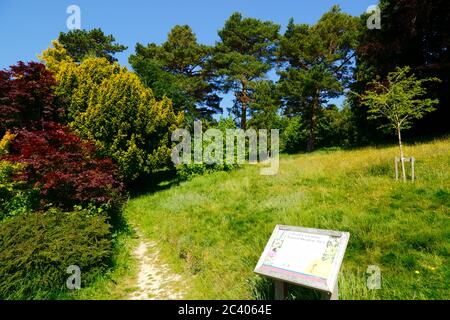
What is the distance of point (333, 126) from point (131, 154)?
23.4 meters

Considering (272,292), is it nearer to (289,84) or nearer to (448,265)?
(448,265)

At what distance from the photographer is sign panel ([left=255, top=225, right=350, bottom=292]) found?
132 inches

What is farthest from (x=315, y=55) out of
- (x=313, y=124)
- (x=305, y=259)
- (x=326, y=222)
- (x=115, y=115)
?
(x=305, y=259)

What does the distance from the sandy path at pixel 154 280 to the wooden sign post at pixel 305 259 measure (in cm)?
232

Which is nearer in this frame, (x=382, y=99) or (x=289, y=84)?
(x=382, y=99)

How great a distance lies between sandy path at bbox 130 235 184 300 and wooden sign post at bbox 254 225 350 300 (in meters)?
2.32

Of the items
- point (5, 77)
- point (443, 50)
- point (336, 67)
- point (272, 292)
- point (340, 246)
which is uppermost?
point (336, 67)

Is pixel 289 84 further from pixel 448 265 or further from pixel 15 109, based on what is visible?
pixel 448 265

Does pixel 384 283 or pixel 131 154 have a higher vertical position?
pixel 131 154

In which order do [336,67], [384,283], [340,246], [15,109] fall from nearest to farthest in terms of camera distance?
[340,246] → [384,283] → [15,109] → [336,67]

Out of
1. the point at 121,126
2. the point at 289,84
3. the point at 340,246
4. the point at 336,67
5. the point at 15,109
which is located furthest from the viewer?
the point at 336,67

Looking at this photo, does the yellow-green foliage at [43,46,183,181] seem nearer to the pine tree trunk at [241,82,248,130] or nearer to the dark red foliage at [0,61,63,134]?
the dark red foliage at [0,61,63,134]

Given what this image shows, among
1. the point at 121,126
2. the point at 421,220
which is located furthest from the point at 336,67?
the point at 421,220

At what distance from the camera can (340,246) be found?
3.54 metres
